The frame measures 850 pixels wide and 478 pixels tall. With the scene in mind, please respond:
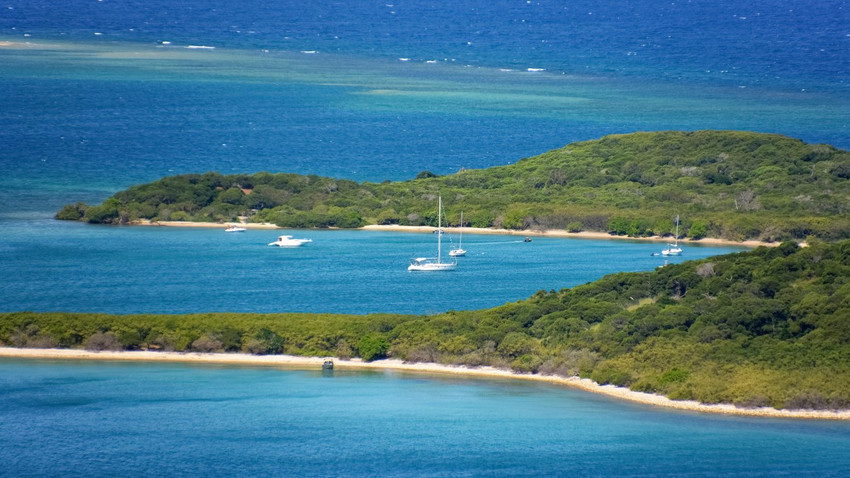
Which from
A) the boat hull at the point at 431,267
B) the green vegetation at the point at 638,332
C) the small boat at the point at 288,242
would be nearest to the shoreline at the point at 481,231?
the small boat at the point at 288,242

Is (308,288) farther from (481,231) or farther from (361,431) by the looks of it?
(361,431)

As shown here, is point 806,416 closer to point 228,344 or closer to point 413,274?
point 228,344

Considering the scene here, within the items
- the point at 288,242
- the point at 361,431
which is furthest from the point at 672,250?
the point at 361,431

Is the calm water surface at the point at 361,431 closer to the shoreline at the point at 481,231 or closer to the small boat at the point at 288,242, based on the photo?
the small boat at the point at 288,242

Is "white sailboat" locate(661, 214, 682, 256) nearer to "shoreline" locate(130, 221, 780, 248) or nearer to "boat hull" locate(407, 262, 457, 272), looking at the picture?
"shoreline" locate(130, 221, 780, 248)

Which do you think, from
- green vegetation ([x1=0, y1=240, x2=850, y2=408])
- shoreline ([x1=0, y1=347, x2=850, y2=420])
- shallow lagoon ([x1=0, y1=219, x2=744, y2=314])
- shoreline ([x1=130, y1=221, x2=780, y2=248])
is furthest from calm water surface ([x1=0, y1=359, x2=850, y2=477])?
shoreline ([x1=130, y1=221, x2=780, y2=248])

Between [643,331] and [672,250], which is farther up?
[672,250]

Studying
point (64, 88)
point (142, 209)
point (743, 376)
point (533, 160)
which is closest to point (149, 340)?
point (743, 376)
